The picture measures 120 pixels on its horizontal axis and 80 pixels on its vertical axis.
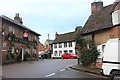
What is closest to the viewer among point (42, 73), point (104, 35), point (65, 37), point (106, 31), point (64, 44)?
point (42, 73)

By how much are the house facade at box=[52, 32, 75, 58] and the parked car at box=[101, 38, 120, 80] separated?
125 feet

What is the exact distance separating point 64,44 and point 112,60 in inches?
1662

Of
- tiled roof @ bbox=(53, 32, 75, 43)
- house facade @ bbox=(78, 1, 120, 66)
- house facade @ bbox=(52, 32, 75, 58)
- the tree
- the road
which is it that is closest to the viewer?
the road

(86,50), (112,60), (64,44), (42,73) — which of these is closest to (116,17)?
(86,50)

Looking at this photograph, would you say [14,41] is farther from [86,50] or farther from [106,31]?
[106,31]

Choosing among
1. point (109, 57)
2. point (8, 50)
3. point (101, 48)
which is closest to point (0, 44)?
point (8, 50)

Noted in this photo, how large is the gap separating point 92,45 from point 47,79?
23.3ft

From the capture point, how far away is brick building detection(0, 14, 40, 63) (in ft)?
68.3

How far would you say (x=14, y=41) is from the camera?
23578mm

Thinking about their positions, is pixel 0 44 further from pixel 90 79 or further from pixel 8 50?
pixel 90 79

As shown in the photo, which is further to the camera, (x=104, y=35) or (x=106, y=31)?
(x=104, y=35)

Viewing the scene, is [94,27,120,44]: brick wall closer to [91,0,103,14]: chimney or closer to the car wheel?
the car wheel

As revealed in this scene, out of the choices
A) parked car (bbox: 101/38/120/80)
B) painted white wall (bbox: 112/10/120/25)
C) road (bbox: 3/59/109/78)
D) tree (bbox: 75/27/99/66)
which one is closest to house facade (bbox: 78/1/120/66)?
painted white wall (bbox: 112/10/120/25)

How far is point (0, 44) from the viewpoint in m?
19.9
